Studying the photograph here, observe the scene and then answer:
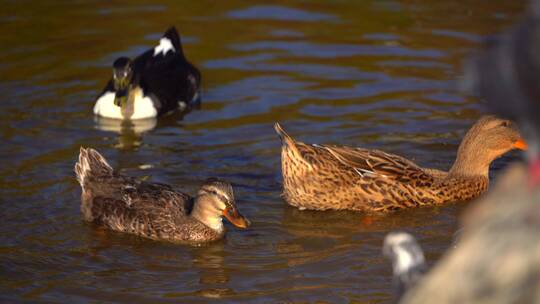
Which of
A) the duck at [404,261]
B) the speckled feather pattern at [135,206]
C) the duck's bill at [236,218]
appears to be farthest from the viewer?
the speckled feather pattern at [135,206]

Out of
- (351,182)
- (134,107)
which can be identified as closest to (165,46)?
(134,107)

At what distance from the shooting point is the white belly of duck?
12742mm

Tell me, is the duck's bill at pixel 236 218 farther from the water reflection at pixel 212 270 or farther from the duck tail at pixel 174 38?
the duck tail at pixel 174 38

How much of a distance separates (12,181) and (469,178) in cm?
419

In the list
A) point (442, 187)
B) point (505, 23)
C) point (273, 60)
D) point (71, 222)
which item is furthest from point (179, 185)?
point (505, 23)

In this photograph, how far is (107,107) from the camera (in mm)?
12734

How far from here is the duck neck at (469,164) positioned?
405 inches

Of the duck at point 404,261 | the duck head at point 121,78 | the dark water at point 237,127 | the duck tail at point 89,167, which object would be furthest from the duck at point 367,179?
the duck at point 404,261

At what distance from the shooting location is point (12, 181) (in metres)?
10.4

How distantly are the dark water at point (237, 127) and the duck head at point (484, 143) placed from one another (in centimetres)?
38

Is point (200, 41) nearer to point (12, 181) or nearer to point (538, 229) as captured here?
point (12, 181)

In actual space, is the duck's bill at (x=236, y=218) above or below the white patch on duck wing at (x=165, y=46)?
below

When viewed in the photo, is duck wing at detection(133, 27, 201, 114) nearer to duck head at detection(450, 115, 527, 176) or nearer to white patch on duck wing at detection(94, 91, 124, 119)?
white patch on duck wing at detection(94, 91, 124, 119)

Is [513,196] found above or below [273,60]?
above
